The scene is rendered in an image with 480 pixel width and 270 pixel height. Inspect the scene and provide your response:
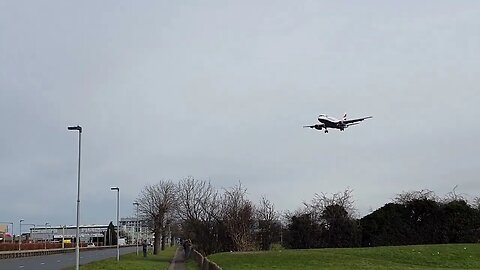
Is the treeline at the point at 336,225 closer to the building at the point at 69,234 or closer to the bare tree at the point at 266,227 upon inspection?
the bare tree at the point at 266,227

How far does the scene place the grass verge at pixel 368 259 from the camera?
36000 mm

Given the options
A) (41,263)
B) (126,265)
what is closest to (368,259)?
(126,265)

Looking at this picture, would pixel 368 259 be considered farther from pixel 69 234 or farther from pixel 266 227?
pixel 69 234

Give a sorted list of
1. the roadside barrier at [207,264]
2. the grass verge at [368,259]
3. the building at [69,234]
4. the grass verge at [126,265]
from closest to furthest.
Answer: the roadside barrier at [207,264], the grass verge at [368,259], the grass verge at [126,265], the building at [69,234]

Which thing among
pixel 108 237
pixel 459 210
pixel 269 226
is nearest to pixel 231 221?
pixel 269 226

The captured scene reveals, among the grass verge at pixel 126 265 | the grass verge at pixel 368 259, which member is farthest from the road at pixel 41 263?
the grass verge at pixel 368 259

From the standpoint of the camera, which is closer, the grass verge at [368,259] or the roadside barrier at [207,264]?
the roadside barrier at [207,264]

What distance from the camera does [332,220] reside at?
186ft

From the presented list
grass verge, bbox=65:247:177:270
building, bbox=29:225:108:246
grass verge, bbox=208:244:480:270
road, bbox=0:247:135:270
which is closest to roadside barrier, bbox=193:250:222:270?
grass verge, bbox=208:244:480:270

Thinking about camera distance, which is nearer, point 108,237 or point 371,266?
point 371,266

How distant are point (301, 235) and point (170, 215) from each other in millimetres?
31158

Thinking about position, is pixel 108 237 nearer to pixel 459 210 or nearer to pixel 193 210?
pixel 193 210

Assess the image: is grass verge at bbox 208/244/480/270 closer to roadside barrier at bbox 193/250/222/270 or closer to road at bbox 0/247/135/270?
roadside barrier at bbox 193/250/222/270

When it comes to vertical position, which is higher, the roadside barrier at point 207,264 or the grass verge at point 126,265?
the roadside barrier at point 207,264
